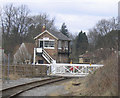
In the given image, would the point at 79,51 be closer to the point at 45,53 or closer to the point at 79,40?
the point at 79,40

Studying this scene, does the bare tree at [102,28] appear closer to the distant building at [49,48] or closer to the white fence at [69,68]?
the distant building at [49,48]

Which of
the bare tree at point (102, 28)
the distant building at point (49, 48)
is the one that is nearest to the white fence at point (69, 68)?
the distant building at point (49, 48)

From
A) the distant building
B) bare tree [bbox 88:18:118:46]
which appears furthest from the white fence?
bare tree [bbox 88:18:118:46]

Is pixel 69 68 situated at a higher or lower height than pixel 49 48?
lower

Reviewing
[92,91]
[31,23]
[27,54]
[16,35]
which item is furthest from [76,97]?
[31,23]

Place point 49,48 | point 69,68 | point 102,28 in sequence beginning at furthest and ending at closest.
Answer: point 102,28 < point 49,48 < point 69,68

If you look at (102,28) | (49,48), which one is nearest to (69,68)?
(49,48)

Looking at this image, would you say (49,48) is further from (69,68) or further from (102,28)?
(102,28)

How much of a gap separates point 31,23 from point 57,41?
2136 centimetres

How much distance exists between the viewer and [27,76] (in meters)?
25.2

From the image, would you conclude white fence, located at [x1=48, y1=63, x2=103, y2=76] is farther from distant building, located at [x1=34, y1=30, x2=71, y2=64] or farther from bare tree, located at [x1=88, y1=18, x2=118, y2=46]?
bare tree, located at [x1=88, y1=18, x2=118, y2=46]

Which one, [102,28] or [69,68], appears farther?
[102,28]

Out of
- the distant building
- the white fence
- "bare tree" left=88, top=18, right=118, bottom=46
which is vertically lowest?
the white fence

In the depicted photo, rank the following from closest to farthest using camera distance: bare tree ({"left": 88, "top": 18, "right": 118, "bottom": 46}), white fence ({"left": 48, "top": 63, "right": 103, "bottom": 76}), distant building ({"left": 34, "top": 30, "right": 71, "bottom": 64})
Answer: white fence ({"left": 48, "top": 63, "right": 103, "bottom": 76}), distant building ({"left": 34, "top": 30, "right": 71, "bottom": 64}), bare tree ({"left": 88, "top": 18, "right": 118, "bottom": 46})
